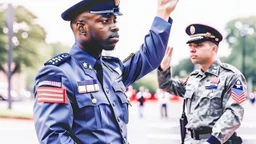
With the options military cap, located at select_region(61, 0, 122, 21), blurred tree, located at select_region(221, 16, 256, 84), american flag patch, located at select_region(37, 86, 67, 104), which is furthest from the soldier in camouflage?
blurred tree, located at select_region(221, 16, 256, 84)

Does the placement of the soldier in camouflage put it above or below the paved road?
above

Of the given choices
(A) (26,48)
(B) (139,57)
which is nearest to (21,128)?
(B) (139,57)

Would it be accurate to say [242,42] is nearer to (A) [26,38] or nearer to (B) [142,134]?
(A) [26,38]

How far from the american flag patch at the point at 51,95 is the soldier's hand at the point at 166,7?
53 cm

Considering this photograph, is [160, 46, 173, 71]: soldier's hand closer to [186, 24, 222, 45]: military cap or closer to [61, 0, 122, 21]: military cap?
[186, 24, 222, 45]: military cap

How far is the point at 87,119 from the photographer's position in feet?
5.41

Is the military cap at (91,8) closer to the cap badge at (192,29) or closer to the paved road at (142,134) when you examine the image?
the cap badge at (192,29)

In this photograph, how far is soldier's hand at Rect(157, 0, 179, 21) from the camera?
72.4 inches

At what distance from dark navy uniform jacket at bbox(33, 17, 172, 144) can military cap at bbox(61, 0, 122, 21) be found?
0.13 metres

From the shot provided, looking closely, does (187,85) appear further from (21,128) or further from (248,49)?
(248,49)

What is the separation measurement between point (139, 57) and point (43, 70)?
0.49 meters

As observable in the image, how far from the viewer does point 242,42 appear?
51438 mm

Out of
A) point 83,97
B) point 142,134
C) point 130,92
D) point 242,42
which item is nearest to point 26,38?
point 130,92

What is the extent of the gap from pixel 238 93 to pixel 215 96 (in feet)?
0.66
